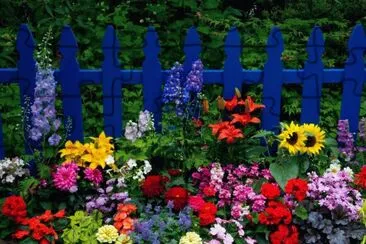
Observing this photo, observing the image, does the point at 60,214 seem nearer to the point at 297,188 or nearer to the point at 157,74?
the point at 157,74

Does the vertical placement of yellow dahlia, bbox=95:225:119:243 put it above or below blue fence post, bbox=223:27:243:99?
below

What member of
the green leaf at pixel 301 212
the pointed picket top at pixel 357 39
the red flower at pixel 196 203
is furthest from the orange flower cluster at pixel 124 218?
the pointed picket top at pixel 357 39

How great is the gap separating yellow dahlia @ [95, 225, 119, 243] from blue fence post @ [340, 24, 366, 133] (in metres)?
1.80

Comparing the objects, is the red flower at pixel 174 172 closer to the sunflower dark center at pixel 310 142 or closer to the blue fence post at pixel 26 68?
the sunflower dark center at pixel 310 142

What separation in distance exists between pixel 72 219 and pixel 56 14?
1.99m

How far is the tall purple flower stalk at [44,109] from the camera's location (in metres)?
3.75

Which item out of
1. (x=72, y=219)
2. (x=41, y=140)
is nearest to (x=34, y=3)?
(x=41, y=140)

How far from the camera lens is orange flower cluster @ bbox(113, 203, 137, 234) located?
11.2 feet

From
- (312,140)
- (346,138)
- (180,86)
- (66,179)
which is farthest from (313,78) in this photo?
(66,179)

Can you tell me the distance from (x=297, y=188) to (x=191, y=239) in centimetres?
67

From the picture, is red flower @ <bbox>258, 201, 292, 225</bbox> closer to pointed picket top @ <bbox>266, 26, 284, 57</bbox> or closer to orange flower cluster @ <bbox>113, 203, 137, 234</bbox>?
orange flower cluster @ <bbox>113, 203, 137, 234</bbox>

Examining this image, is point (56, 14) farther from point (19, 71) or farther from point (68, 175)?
point (68, 175)

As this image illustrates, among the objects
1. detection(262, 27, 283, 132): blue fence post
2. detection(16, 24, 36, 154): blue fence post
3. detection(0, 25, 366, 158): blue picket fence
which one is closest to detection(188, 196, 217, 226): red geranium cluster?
detection(0, 25, 366, 158): blue picket fence

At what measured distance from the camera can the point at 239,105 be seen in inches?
156
